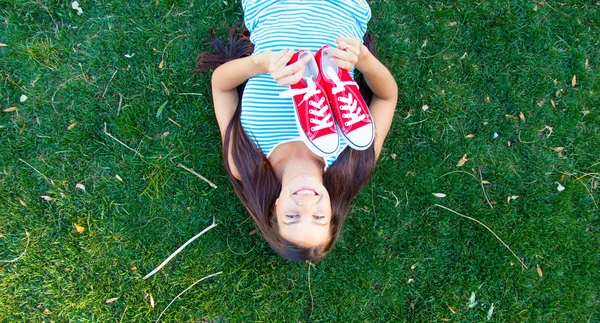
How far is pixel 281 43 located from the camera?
2.66 metres

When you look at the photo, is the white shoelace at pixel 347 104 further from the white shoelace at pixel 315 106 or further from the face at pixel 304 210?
the face at pixel 304 210

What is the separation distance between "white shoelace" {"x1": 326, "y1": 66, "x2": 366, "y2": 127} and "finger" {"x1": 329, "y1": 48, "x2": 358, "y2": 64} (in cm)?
18

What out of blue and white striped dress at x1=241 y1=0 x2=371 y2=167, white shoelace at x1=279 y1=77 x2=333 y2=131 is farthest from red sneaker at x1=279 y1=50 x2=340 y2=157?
blue and white striped dress at x1=241 y1=0 x2=371 y2=167

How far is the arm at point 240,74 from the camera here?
219cm

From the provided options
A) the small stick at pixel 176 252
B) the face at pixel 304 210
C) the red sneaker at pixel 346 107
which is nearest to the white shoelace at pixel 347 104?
the red sneaker at pixel 346 107

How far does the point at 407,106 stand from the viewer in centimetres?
350

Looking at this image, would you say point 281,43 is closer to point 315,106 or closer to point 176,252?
point 315,106

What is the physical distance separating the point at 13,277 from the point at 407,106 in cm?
364

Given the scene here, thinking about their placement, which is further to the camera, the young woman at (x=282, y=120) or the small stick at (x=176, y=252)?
the small stick at (x=176, y=252)

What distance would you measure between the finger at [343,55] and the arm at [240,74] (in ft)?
0.63

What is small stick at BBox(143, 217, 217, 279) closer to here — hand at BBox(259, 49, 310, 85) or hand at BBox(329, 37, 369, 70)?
hand at BBox(259, 49, 310, 85)

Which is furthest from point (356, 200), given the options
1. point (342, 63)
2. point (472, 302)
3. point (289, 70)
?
point (289, 70)

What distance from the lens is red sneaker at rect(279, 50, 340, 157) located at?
7.70ft

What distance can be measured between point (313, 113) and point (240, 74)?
1.93 feet
